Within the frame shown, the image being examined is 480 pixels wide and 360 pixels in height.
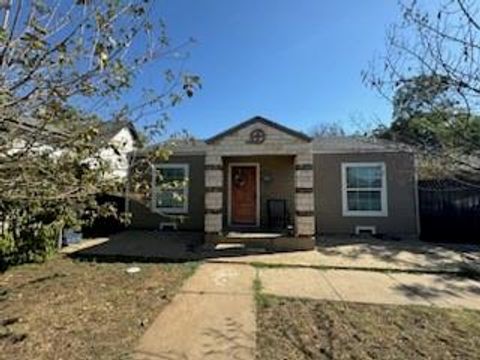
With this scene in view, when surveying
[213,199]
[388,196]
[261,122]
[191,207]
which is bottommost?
[191,207]

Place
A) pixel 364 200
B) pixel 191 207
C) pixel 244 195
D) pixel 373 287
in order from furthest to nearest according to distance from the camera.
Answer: pixel 191 207 → pixel 244 195 → pixel 364 200 → pixel 373 287

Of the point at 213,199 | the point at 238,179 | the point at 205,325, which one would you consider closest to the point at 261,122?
the point at 213,199

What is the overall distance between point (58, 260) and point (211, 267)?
3624 millimetres

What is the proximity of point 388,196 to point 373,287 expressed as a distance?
6725 millimetres

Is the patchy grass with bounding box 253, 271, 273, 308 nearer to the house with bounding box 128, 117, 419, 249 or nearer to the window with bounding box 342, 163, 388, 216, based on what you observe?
the house with bounding box 128, 117, 419, 249

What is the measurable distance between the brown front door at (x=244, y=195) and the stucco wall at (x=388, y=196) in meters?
2.31

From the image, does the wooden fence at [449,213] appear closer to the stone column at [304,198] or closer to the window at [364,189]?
the window at [364,189]

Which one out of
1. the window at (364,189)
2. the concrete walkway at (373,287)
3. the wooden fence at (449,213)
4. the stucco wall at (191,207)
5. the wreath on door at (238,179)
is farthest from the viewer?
the stucco wall at (191,207)

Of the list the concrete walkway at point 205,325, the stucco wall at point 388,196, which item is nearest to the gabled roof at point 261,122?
the stucco wall at point 388,196

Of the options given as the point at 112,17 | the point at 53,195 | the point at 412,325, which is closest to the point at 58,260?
the point at 53,195

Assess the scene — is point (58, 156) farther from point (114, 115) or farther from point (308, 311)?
point (308, 311)

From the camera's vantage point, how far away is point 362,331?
14.3 feet

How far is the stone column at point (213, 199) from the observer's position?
997cm

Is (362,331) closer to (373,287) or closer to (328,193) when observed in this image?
(373,287)
